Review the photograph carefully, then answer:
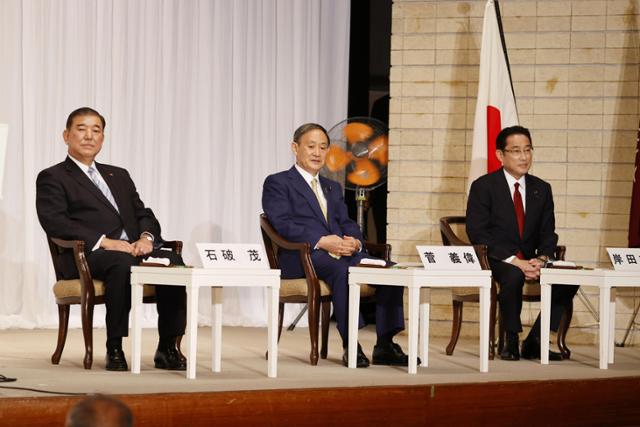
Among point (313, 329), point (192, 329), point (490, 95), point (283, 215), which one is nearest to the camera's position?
point (192, 329)

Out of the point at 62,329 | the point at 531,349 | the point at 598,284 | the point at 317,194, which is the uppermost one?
the point at 317,194

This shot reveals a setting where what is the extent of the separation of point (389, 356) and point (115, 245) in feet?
4.34

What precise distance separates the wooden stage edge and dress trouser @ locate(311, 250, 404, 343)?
38.8 inches

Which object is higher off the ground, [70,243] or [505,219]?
[505,219]

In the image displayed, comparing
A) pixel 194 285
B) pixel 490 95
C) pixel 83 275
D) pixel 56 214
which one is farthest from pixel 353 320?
pixel 490 95

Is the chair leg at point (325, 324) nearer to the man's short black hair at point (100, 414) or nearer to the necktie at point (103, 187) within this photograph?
the necktie at point (103, 187)

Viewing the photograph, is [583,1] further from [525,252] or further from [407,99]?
[525,252]

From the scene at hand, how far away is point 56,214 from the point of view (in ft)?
15.2

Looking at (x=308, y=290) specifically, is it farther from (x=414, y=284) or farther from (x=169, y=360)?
(x=169, y=360)

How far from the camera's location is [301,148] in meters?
5.11

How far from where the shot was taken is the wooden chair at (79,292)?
4.45m

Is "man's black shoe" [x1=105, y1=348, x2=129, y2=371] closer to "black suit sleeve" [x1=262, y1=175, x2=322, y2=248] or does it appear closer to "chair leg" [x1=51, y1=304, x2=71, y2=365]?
"chair leg" [x1=51, y1=304, x2=71, y2=365]

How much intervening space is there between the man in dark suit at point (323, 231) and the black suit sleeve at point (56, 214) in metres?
0.89

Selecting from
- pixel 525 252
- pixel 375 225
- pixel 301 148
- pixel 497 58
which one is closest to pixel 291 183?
pixel 301 148
